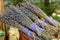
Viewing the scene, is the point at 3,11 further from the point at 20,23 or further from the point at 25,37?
the point at 25,37

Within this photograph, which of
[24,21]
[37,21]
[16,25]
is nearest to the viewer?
[16,25]

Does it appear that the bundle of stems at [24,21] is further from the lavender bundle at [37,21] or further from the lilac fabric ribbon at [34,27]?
the lavender bundle at [37,21]

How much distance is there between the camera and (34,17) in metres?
3.62

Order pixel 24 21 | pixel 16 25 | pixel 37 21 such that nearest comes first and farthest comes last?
pixel 16 25 < pixel 24 21 < pixel 37 21

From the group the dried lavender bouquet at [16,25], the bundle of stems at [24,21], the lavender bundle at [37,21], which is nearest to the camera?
the dried lavender bouquet at [16,25]

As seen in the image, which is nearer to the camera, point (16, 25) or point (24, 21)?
point (16, 25)

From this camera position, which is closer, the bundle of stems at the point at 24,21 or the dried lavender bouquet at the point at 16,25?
the dried lavender bouquet at the point at 16,25

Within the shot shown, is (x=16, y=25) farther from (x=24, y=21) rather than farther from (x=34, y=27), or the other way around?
(x=34, y=27)

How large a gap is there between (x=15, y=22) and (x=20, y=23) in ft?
0.41

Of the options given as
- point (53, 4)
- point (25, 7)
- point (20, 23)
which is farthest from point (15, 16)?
point (53, 4)

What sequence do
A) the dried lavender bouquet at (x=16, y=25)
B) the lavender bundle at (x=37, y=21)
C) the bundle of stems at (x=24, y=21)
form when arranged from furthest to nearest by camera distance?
the lavender bundle at (x=37, y=21) → the bundle of stems at (x=24, y=21) → the dried lavender bouquet at (x=16, y=25)

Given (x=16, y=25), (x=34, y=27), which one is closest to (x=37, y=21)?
(x=34, y=27)

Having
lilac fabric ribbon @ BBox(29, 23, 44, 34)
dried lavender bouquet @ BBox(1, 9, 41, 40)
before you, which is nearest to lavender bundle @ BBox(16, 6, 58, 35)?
lilac fabric ribbon @ BBox(29, 23, 44, 34)

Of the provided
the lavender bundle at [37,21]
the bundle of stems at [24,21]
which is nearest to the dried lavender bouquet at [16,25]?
the bundle of stems at [24,21]
